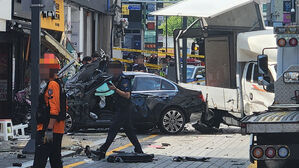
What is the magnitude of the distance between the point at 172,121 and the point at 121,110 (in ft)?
20.0

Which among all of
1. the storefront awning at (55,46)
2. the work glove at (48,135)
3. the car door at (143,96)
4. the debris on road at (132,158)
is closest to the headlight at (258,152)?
the work glove at (48,135)

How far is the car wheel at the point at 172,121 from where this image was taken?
1941 cm

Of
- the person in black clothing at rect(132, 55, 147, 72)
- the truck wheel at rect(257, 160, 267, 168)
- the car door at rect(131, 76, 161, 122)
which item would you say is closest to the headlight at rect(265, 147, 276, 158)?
the truck wheel at rect(257, 160, 267, 168)

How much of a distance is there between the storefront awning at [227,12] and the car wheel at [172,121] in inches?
118

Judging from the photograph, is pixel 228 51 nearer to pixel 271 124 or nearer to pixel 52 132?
pixel 52 132

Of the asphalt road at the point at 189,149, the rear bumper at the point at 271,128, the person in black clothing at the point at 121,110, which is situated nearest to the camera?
the rear bumper at the point at 271,128

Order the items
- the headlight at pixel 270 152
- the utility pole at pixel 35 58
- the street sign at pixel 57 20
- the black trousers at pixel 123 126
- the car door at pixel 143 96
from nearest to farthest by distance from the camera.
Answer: the headlight at pixel 270 152, the black trousers at pixel 123 126, the utility pole at pixel 35 58, the car door at pixel 143 96, the street sign at pixel 57 20

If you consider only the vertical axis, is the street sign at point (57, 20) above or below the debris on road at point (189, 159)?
above

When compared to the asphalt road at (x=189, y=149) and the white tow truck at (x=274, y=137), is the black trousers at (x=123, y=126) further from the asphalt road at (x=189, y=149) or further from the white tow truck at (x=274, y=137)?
the white tow truck at (x=274, y=137)

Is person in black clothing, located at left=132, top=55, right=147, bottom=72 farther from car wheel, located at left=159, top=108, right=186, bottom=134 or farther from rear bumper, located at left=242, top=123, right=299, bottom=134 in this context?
rear bumper, located at left=242, top=123, right=299, bottom=134

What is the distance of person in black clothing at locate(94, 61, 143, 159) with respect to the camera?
43.8 feet

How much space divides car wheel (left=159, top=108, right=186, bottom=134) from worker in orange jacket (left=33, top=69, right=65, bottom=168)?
32.4ft

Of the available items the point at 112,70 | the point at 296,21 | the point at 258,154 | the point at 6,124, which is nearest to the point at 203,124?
the point at 6,124

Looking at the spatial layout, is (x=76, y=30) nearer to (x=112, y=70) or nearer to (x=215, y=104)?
(x=215, y=104)
